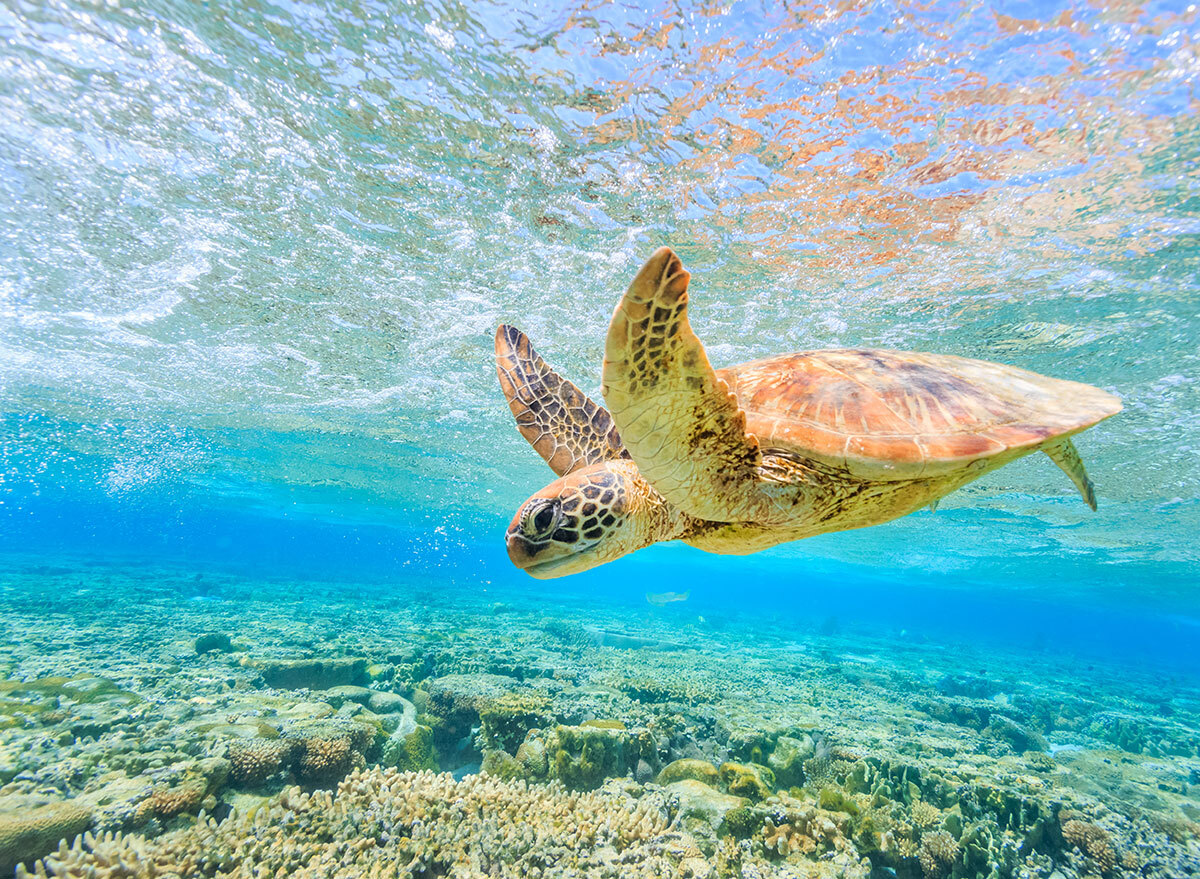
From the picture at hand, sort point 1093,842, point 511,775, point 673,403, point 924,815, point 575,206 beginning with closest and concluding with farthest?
point 673,403 < point 1093,842 < point 924,815 < point 511,775 < point 575,206

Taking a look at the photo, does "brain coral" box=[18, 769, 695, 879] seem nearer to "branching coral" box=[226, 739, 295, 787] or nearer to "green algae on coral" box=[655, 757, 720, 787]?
"branching coral" box=[226, 739, 295, 787]

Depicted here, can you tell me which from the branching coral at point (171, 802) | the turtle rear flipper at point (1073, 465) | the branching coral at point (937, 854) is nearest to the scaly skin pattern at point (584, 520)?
the turtle rear flipper at point (1073, 465)

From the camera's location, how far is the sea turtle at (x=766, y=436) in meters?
1.98

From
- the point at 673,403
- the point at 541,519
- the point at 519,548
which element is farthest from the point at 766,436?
the point at 519,548

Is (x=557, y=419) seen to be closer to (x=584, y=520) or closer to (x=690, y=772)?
(x=584, y=520)

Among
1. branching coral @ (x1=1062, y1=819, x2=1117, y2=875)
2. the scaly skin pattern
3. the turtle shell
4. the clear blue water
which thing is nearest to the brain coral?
the scaly skin pattern

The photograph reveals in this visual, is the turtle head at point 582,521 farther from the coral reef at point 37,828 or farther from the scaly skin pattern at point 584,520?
the coral reef at point 37,828

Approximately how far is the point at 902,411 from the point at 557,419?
218 cm

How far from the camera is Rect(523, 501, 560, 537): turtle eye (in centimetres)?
233

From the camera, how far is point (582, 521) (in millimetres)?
2457

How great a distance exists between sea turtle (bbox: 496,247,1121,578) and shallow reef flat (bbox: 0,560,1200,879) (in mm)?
2684

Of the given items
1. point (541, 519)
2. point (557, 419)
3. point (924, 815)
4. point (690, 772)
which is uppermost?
point (557, 419)

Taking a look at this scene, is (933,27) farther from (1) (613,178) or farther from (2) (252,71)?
(2) (252,71)

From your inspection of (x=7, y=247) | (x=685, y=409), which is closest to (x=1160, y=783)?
(x=685, y=409)
